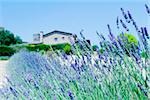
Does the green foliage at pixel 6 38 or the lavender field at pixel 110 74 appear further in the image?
the green foliage at pixel 6 38

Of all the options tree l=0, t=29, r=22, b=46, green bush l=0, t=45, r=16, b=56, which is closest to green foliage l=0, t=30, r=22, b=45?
tree l=0, t=29, r=22, b=46

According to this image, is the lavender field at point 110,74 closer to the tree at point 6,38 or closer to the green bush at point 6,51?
the green bush at point 6,51

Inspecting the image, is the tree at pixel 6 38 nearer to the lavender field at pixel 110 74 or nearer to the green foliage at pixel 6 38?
the green foliage at pixel 6 38

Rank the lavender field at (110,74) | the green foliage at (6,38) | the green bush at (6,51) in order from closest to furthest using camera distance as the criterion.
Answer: the lavender field at (110,74)
the green bush at (6,51)
the green foliage at (6,38)

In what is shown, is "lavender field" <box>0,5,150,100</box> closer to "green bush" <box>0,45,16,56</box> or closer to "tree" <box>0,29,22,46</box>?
"green bush" <box>0,45,16,56</box>

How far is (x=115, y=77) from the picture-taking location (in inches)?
98.7

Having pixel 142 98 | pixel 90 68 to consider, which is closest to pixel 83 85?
pixel 90 68

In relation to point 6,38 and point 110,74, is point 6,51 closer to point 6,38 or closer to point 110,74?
point 6,38

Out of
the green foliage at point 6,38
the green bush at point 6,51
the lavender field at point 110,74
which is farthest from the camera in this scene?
the green foliage at point 6,38

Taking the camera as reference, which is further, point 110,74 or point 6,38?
point 6,38

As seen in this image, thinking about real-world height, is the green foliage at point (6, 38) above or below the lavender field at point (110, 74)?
above

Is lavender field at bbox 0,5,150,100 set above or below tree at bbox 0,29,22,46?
below

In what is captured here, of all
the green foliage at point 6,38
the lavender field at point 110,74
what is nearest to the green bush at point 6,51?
the green foliage at point 6,38

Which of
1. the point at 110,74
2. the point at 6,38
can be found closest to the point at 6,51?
the point at 6,38
